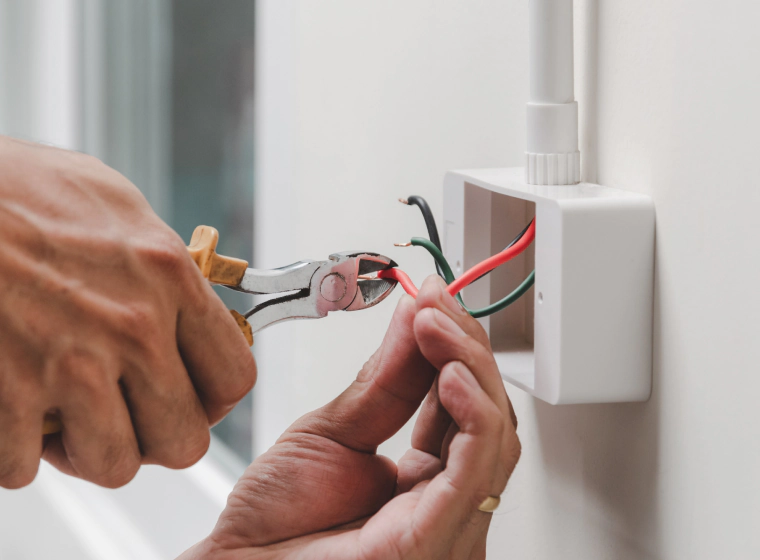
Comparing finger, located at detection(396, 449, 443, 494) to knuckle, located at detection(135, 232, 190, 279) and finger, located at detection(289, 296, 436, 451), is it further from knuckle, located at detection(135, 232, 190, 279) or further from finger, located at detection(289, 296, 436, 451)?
knuckle, located at detection(135, 232, 190, 279)

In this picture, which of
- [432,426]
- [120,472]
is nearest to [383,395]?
[432,426]

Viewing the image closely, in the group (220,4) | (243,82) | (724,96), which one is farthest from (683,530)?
(220,4)

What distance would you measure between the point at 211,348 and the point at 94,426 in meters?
0.06

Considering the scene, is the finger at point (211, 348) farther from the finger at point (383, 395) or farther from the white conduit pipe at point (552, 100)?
the white conduit pipe at point (552, 100)

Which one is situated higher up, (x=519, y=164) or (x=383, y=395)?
(x=519, y=164)

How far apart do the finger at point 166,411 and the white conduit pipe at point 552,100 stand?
21 centimetres

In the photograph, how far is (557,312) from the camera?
1.18ft

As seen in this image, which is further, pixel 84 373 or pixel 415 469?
pixel 415 469

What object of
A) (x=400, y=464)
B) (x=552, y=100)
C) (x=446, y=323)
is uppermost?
(x=552, y=100)

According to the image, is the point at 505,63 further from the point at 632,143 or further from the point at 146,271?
the point at 146,271

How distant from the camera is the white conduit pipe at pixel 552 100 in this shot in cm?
39

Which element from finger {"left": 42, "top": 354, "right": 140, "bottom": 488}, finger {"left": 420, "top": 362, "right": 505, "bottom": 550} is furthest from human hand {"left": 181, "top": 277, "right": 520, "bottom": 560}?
finger {"left": 42, "top": 354, "right": 140, "bottom": 488}

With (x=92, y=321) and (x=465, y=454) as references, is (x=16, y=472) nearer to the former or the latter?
(x=92, y=321)

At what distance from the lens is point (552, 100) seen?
0.39 metres
